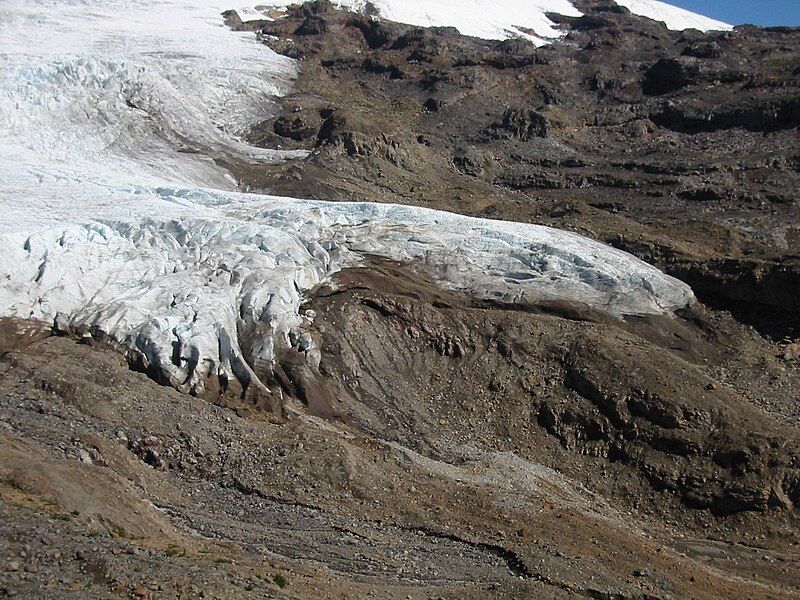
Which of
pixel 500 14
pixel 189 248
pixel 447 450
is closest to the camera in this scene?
pixel 447 450

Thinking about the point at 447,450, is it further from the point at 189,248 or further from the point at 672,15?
the point at 672,15

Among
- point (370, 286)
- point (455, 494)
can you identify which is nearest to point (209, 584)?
point (455, 494)

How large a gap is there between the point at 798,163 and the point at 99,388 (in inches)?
1405

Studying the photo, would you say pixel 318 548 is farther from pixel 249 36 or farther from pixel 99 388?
pixel 249 36

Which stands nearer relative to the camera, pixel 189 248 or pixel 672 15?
pixel 189 248

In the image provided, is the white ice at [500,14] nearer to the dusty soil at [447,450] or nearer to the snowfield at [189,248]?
the snowfield at [189,248]

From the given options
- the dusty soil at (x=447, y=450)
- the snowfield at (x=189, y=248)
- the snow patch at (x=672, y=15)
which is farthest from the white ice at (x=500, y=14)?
the dusty soil at (x=447, y=450)

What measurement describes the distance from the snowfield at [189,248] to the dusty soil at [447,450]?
86 centimetres

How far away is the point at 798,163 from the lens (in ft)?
134

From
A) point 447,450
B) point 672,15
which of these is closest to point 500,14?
point 672,15

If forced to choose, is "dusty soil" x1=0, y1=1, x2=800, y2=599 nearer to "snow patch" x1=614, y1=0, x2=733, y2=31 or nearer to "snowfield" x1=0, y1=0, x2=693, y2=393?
"snowfield" x1=0, y1=0, x2=693, y2=393

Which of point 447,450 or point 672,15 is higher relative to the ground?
point 672,15

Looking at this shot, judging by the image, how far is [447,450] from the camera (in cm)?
2064

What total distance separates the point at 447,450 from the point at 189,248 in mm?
10044
